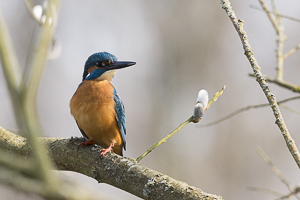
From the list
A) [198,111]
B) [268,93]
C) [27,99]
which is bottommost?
[27,99]

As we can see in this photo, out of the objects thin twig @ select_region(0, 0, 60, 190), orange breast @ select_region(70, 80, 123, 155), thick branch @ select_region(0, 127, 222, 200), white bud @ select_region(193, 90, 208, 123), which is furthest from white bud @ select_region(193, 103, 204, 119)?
thin twig @ select_region(0, 0, 60, 190)

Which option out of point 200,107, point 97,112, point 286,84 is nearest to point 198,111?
point 200,107

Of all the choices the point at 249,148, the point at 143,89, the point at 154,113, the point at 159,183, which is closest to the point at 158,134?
the point at 154,113

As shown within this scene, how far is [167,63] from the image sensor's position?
1039cm

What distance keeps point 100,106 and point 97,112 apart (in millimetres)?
72

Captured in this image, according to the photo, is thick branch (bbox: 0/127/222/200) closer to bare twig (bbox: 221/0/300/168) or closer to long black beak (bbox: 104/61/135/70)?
bare twig (bbox: 221/0/300/168)

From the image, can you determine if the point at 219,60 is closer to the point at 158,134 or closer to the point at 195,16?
the point at 195,16

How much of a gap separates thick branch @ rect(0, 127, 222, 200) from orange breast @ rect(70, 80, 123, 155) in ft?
1.93

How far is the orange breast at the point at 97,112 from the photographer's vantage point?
3322mm

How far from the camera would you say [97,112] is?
3359mm

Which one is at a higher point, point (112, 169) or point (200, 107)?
point (200, 107)

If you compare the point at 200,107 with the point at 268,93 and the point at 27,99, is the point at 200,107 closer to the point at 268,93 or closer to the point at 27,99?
the point at 268,93

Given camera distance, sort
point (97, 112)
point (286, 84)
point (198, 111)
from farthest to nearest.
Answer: point (97, 112)
point (286, 84)
point (198, 111)

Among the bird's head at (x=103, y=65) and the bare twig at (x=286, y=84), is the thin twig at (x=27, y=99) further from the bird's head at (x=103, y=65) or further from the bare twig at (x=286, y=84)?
the bird's head at (x=103, y=65)
